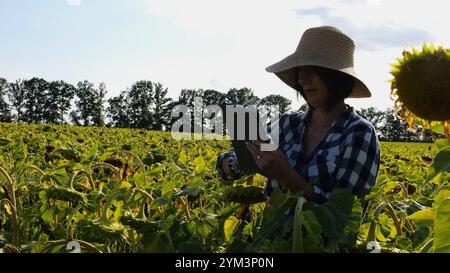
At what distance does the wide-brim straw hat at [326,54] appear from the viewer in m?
2.19

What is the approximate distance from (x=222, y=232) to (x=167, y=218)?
231 mm

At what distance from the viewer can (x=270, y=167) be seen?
1.81 m

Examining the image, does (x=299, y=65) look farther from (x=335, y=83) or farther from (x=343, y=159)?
(x=343, y=159)

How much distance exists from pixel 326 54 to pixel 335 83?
0.11m

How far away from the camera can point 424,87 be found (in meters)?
1.17

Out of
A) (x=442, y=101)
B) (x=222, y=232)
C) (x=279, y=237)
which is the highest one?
(x=442, y=101)

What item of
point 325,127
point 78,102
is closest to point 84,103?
point 78,102

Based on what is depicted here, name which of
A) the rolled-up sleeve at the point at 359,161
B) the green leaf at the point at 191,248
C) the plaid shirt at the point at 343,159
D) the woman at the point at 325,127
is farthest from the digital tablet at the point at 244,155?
the green leaf at the point at 191,248

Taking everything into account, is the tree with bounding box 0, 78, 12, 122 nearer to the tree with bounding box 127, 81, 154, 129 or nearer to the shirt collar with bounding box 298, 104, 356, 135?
the tree with bounding box 127, 81, 154, 129

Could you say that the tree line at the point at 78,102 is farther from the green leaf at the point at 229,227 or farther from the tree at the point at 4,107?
the green leaf at the point at 229,227

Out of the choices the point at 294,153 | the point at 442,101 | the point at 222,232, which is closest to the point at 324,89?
the point at 294,153

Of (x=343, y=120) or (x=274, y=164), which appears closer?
(x=274, y=164)

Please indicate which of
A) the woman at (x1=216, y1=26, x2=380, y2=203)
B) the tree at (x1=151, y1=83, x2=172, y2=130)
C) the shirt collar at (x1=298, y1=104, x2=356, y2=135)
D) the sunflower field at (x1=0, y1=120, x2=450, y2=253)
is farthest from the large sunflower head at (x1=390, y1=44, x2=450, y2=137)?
the tree at (x1=151, y1=83, x2=172, y2=130)
